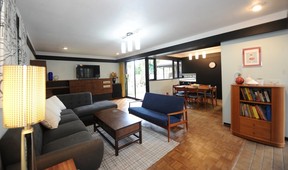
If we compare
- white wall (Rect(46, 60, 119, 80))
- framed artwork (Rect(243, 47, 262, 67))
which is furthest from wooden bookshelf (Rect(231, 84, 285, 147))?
white wall (Rect(46, 60, 119, 80))

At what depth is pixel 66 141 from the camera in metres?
1.66

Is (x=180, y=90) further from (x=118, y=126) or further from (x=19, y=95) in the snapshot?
(x=19, y=95)

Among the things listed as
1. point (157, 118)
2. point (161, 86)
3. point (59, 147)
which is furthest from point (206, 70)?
point (59, 147)

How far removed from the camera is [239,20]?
2.52 m

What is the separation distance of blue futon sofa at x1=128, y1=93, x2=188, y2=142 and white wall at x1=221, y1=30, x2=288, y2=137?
1238mm

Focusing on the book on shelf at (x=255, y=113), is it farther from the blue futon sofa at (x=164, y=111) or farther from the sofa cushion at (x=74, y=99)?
the sofa cushion at (x=74, y=99)

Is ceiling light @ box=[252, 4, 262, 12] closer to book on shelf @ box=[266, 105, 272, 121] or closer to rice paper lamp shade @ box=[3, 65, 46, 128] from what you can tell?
book on shelf @ box=[266, 105, 272, 121]

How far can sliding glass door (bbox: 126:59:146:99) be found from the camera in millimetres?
6145

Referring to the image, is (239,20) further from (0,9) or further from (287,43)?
(0,9)

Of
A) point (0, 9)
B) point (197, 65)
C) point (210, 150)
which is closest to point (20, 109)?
point (0, 9)

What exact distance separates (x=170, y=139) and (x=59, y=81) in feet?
16.8

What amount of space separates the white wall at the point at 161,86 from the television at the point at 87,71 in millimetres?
2919

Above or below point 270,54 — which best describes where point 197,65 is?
above

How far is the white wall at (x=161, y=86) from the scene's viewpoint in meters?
5.77
